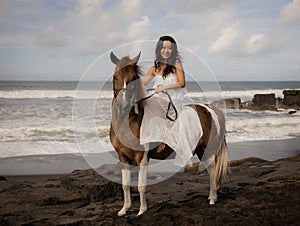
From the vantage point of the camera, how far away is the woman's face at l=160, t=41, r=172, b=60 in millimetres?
4215

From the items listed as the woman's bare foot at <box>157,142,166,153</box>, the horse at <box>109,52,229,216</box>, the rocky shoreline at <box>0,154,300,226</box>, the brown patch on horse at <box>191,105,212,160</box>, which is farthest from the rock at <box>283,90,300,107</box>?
the woman's bare foot at <box>157,142,166,153</box>

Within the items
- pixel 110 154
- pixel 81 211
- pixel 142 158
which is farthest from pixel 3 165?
pixel 142 158

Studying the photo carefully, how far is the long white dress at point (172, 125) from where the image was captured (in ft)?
13.2

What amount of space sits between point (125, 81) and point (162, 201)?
204 cm

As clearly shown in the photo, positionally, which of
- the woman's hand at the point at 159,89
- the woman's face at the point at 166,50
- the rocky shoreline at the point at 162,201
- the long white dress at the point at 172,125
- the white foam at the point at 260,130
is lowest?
the rocky shoreline at the point at 162,201

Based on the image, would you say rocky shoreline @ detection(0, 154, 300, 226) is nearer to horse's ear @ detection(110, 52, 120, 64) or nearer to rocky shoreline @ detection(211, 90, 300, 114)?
horse's ear @ detection(110, 52, 120, 64)

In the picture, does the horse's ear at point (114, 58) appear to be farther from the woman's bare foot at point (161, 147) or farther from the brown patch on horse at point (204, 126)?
the brown patch on horse at point (204, 126)

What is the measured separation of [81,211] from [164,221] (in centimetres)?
123

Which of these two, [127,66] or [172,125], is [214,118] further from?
[127,66]

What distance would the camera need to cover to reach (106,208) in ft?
15.4

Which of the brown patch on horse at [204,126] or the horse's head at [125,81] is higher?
the horse's head at [125,81]

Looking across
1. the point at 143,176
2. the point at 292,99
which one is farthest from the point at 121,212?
the point at 292,99

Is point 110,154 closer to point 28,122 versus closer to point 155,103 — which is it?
point 155,103

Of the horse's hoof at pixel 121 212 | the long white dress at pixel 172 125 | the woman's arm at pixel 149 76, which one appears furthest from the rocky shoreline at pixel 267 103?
the horse's hoof at pixel 121 212
